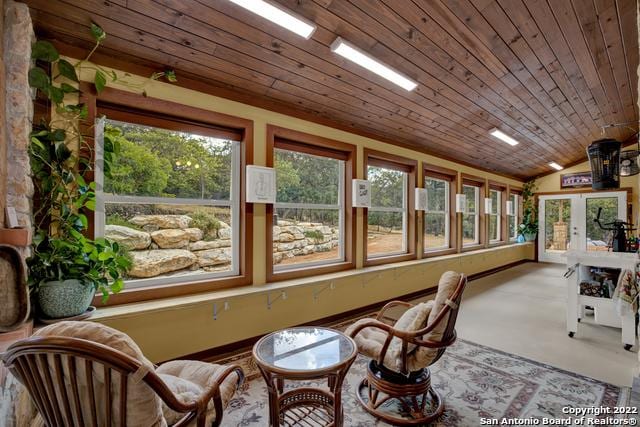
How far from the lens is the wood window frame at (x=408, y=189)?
4234 millimetres

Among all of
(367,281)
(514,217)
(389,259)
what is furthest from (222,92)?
(514,217)

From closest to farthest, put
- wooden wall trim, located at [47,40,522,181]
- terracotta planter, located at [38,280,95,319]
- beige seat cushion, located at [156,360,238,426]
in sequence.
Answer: beige seat cushion, located at [156,360,238,426]
terracotta planter, located at [38,280,95,319]
wooden wall trim, located at [47,40,522,181]

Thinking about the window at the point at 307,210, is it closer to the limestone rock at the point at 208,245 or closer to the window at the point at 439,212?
the limestone rock at the point at 208,245

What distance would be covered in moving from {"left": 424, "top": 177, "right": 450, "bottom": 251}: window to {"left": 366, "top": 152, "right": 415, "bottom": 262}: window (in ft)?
1.77

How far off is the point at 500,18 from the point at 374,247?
308 centimetres

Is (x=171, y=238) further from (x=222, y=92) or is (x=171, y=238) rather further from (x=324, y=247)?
(x=324, y=247)

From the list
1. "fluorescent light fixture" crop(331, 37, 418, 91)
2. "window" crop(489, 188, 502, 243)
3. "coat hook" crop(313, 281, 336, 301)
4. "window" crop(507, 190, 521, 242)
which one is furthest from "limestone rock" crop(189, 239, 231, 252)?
"window" crop(507, 190, 521, 242)

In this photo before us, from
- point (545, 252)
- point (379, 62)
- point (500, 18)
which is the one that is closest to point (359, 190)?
point (379, 62)

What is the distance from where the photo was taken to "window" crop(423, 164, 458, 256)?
5582 mm

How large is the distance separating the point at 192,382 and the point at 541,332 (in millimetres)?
3888

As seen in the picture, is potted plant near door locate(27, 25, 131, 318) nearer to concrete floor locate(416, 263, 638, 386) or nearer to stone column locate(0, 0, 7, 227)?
stone column locate(0, 0, 7, 227)

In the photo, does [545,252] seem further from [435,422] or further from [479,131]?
[435,422]

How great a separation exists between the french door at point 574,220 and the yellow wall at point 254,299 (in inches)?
234

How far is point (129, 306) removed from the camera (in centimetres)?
232
